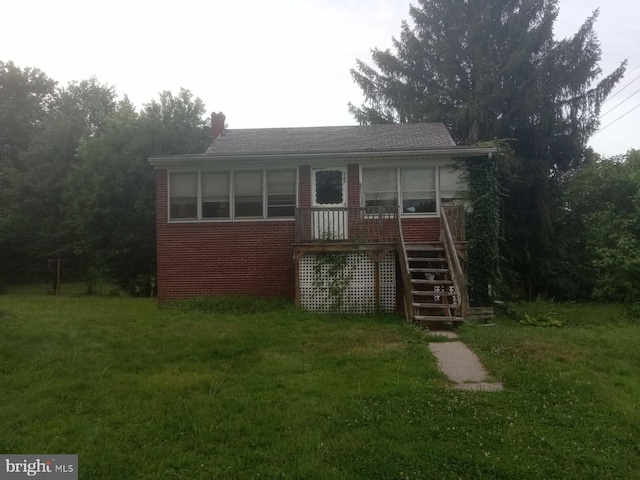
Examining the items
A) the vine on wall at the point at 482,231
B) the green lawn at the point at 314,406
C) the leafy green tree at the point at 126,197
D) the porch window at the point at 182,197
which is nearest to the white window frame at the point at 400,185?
the vine on wall at the point at 482,231

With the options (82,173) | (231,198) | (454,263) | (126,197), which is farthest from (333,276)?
(82,173)

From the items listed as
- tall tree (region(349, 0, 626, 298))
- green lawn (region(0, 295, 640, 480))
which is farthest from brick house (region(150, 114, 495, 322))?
tall tree (region(349, 0, 626, 298))

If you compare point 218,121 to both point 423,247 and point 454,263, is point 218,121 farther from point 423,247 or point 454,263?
point 454,263

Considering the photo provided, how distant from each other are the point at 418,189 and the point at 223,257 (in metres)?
4.82

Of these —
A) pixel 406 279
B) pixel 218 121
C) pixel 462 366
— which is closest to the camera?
pixel 462 366

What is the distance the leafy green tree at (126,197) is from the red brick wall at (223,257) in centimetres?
722

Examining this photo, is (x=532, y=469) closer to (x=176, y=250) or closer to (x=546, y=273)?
(x=176, y=250)

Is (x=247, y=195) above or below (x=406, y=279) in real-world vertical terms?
above

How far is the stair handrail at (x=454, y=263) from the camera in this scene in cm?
893

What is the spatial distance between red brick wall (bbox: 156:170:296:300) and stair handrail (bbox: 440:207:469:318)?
3.51 metres

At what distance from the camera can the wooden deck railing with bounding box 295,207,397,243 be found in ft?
35.1

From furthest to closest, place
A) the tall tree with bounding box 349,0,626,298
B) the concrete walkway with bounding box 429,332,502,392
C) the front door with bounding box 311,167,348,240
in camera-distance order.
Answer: the tall tree with bounding box 349,0,626,298
the front door with bounding box 311,167,348,240
the concrete walkway with bounding box 429,332,502,392

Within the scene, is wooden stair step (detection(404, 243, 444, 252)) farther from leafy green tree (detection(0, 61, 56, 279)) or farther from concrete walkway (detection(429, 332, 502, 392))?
leafy green tree (detection(0, 61, 56, 279))

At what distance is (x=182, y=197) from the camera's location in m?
12.2
